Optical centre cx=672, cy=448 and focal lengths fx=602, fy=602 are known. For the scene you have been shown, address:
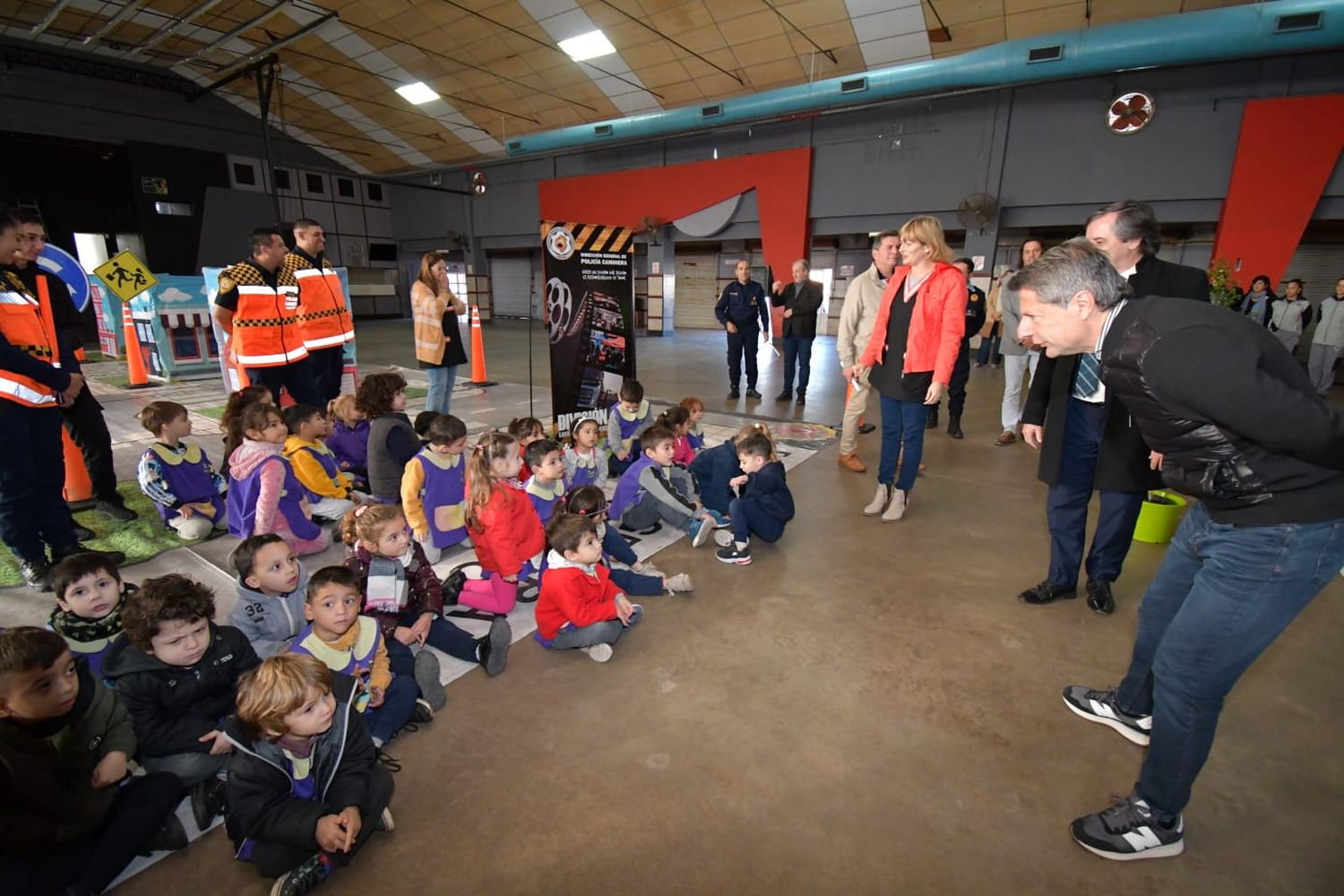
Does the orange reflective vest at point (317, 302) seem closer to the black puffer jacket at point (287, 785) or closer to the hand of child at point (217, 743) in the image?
the hand of child at point (217, 743)

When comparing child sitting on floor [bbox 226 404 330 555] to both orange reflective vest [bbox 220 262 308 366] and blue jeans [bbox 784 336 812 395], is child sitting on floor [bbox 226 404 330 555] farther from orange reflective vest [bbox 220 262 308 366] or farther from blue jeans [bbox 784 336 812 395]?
blue jeans [bbox 784 336 812 395]

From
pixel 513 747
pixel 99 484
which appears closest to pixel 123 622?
pixel 513 747

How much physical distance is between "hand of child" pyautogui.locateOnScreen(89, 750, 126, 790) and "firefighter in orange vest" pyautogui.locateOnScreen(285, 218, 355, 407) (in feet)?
10.8

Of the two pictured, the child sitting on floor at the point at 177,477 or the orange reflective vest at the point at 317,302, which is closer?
the child sitting on floor at the point at 177,477

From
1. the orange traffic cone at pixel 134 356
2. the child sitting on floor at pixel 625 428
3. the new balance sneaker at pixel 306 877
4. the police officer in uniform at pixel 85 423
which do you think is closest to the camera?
the new balance sneaker at pixel 306 877

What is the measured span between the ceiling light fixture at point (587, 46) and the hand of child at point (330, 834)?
39.0 feet

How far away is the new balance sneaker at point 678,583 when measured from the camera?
291 cm

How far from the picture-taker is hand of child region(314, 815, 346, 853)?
146cm

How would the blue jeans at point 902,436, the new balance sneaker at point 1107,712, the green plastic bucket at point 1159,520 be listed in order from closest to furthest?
the new balance sneaker at point 1107,712 < the green plastic bucket at point 1159,520 < the blue jeans at point 902,436

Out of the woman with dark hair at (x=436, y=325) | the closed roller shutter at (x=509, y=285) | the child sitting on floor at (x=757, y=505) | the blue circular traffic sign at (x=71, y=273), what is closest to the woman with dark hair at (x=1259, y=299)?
the child sitting on floor at (x=757, y=505)

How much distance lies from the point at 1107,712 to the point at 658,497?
88.6 inches

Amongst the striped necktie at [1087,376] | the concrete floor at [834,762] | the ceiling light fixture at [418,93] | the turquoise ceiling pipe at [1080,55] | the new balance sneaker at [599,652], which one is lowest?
the concrete floor at [834,762]

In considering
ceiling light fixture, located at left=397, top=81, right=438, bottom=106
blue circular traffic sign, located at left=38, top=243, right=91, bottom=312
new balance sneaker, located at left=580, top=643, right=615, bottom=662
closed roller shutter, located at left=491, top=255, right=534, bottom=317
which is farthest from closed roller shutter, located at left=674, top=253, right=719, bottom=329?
new balance sneaker, located at left=580, top=643, right=615, bottom=662

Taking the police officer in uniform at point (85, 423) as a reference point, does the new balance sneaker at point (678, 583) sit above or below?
below
